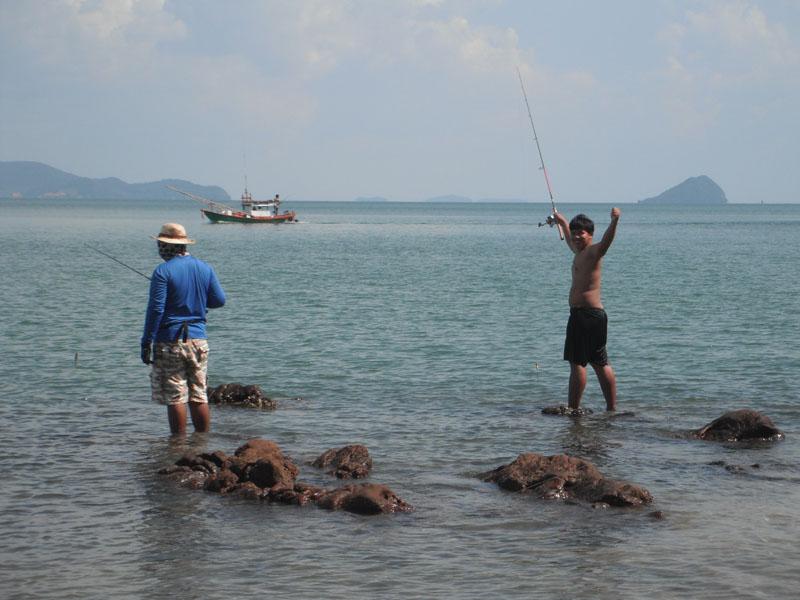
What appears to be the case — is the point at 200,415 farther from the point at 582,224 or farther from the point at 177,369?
the point at 582,224

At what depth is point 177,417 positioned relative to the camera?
27.6ft

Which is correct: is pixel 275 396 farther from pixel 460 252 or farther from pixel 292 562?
pixel 460 252

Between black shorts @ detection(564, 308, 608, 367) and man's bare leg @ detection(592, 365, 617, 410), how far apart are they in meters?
0.16

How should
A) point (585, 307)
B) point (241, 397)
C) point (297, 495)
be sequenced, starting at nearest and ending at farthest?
point (297, 495) < point (585, 307) < point (241, 397)

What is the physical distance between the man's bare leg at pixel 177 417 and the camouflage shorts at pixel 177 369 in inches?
4.8

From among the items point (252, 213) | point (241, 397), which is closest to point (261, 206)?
point (252, 213)

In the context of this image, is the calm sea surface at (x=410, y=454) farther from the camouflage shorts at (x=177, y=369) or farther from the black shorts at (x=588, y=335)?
the black shorts at (x=588, y=335)

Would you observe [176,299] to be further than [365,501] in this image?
Yes

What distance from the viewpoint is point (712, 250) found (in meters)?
56.6

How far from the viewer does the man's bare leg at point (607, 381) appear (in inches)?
381

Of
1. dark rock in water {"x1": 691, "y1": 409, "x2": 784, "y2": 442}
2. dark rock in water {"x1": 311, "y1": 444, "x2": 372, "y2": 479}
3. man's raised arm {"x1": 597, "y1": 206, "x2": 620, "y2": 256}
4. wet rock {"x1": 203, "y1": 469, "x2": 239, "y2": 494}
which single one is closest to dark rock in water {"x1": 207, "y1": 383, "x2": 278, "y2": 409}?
dark rock in water {"x1": 311, "y1": 444, "x2": 372, "y2": 479}

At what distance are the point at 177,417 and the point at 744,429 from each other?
17.6ft

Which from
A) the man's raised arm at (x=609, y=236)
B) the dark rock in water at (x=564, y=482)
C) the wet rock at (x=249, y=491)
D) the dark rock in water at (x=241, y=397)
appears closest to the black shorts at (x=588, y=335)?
the man's raised arm at (x=609, y=236)

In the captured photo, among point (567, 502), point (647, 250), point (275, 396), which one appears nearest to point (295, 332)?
point (275, 396)
